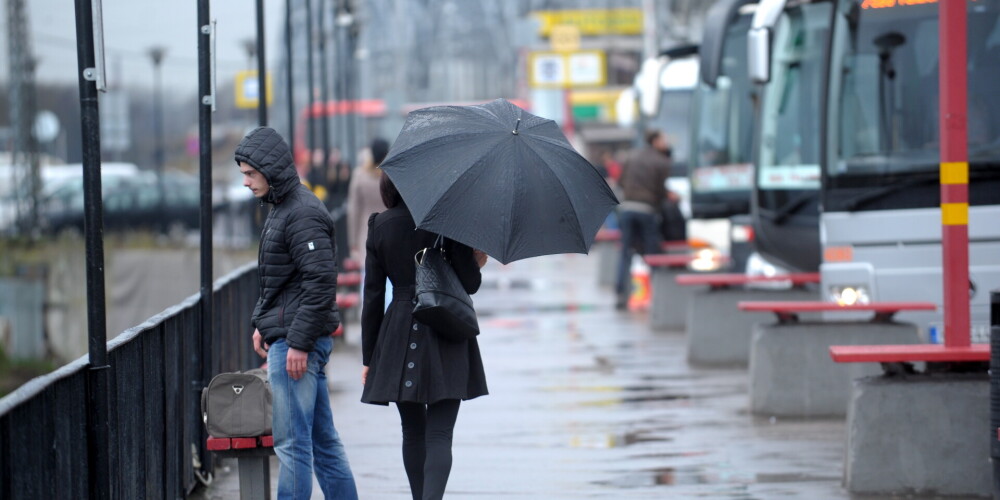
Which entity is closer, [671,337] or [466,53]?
[671,337]

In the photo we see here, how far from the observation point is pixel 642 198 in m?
18.9

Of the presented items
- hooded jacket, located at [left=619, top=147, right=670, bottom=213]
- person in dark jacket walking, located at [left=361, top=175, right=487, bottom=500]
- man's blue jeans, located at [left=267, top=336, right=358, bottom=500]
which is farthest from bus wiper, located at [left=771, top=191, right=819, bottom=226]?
man's blue jeans, located at [left=267, top=336, right=358, bottom=500]

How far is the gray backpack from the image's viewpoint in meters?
7.00

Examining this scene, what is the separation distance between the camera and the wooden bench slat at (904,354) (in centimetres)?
797

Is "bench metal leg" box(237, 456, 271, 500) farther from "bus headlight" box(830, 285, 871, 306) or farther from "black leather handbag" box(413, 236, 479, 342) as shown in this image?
"bus headlight" box(830, 285, 871, 306)

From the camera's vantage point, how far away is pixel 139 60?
3800 cm

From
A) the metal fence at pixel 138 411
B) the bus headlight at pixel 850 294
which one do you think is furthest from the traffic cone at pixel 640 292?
the metal fence at pixel 138 411

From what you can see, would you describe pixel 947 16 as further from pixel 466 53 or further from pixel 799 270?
pixel 466 53

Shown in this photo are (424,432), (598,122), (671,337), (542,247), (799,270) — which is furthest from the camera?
(598,122)

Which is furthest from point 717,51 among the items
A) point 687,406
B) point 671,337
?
point 671,337

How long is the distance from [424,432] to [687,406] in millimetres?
4934

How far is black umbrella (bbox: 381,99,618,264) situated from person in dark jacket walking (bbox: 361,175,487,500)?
0.29m

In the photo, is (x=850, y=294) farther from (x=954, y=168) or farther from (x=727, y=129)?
(x=727, y=129)

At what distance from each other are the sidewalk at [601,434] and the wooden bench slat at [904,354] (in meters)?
0.70
